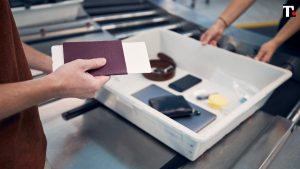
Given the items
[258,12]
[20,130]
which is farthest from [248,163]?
[258,12]

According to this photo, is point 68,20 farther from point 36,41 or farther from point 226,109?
point 226,109

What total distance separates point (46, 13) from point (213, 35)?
0.72m

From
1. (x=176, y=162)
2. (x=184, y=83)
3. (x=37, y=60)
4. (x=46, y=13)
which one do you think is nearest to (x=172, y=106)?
(x=176, y=162)

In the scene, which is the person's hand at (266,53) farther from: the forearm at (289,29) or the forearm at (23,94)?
the forearm at (23,94)

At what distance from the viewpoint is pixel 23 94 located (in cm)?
46

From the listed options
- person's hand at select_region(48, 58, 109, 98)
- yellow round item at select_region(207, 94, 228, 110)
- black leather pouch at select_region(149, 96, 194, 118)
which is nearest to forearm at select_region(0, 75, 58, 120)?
person's hand at select_region(48, 58, 109, 98)

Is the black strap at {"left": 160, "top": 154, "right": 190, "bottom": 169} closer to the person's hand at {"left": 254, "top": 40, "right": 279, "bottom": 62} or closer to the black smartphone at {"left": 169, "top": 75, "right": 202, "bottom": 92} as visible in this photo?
the black smartphone at {"left": 169, "top": 75, "right": 202, "bottom": 92}

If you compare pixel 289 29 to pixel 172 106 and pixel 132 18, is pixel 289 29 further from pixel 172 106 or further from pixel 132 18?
pixel 132 18

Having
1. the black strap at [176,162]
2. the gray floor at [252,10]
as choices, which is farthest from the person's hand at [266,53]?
the gray floor at [252,10]

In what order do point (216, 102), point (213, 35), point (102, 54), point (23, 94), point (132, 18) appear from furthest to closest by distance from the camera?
point (132, 18) → point (213, 35) → point (216, 102) → point (102, 54) → point (23, 94)

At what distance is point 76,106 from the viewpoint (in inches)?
33.4

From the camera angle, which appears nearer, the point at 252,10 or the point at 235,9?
the point at 235,9

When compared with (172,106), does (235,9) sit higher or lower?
higher

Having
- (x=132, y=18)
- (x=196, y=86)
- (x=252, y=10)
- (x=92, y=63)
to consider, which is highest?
(x=92, y=63)
